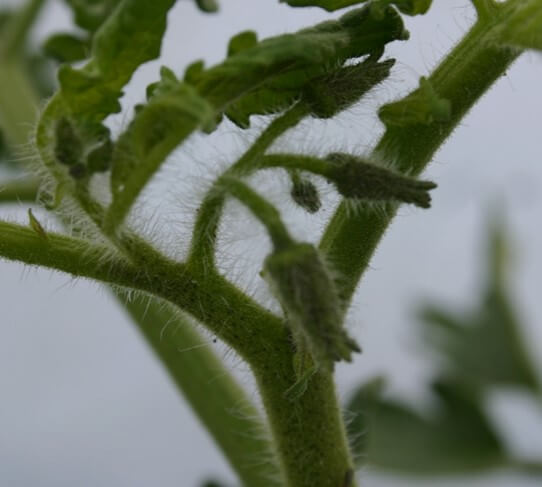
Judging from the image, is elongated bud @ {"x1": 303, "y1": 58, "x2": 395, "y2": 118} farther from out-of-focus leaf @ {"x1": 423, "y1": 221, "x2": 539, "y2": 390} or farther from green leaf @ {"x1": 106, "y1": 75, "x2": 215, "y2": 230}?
out-of-focus leaf @ {"x1": 423, "y1": 221, "x2": 539, "y2": 390}

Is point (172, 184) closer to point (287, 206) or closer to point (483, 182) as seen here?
point (287, 206)

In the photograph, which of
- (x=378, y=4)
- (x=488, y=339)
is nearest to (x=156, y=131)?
(x=378, y=4)

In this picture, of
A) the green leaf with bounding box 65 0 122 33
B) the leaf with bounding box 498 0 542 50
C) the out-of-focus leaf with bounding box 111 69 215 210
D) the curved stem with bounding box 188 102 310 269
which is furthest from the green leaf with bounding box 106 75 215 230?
the green leaf with bounding box 65 0 122 33

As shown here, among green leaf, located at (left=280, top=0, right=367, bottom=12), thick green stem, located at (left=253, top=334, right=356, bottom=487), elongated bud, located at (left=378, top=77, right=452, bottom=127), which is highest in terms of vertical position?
green leaf, located at (left=280, top=0, right=367, bottom=12)

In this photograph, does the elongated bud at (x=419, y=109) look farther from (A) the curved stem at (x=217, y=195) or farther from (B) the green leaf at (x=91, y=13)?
(B) the green leaf at (x=91, y=13)

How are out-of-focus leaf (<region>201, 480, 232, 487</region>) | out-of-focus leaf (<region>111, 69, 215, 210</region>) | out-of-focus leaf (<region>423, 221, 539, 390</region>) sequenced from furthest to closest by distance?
out-of-focus leaf (<region>423, 221, 539, 390</region>)
out-of-focus leaf (<region>201, 480, 232, 487</region>)
out-of-focus leaf (<region>111, 69, 215, 210</region>)

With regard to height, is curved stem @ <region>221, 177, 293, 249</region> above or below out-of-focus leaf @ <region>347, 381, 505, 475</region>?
above

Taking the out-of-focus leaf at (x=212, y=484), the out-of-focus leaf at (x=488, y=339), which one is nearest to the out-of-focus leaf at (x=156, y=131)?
the out-of-focus leaf at (x=212, y=484)
